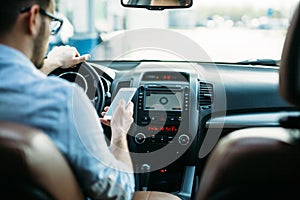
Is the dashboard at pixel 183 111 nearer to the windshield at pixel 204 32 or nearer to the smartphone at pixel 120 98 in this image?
the windshield at pixel 204 32

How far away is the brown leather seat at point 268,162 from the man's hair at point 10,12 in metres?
0.99

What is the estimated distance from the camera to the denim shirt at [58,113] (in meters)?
2.24

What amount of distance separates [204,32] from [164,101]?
2.22 m

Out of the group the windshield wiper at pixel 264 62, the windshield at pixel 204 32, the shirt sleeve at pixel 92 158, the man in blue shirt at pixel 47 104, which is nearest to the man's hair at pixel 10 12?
the man in blue shirt at pixel 47 104

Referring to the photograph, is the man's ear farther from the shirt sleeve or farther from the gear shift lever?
the gear shift lever

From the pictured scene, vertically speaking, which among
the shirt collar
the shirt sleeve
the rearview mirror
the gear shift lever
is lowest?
the gear shift lever

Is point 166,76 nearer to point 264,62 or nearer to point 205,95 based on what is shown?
point 205,95

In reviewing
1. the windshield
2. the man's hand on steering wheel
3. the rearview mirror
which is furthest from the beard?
the windshield

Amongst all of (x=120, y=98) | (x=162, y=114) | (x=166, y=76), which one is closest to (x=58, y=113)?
(x=120, y=98)

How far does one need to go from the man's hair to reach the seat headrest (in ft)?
3.41

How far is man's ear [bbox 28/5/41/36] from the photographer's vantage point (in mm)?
2352

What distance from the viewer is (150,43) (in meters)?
4.61

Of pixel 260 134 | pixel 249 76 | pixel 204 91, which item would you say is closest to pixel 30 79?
pixel 260 134

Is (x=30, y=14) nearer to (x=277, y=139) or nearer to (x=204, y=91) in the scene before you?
(x=277, y=139)
